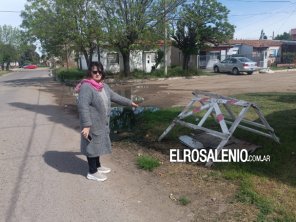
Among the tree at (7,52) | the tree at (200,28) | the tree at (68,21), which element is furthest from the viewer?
the tree at (7,52)

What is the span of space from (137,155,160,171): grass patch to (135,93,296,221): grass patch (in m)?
0.98

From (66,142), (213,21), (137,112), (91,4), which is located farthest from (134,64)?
(66,142)

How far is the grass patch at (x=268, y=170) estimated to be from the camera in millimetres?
3932

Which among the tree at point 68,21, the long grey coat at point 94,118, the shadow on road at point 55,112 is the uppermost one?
the tree at point 68,21

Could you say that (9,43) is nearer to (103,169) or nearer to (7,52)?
(7,52)

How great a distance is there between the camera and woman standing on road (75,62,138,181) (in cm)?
473

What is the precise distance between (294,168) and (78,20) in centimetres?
1854

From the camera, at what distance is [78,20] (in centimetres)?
2114

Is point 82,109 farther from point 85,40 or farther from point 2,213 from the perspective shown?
point 85,40

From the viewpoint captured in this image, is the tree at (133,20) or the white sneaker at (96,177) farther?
the tree at (133,20)

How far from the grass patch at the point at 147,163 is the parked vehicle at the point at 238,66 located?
24.7 metres

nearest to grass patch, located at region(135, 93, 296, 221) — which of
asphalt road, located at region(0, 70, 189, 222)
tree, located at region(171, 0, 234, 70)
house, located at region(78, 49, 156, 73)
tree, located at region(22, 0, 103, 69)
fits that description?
asphalt road, located at region(0, 70, 189, 222)

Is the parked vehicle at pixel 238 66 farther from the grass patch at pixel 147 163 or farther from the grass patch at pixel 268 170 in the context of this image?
the grass patch at pixel 147 163

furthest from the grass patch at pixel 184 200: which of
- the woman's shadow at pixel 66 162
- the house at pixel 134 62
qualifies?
the house at pixel 134 62
